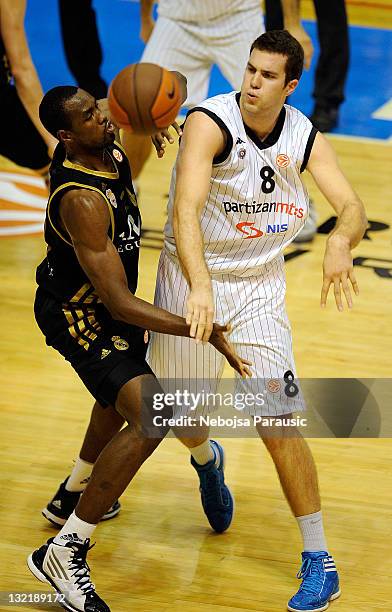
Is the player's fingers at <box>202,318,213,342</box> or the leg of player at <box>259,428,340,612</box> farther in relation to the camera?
the leg of player at <box>259,428,340,612</box>

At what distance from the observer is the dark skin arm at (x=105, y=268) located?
397cm

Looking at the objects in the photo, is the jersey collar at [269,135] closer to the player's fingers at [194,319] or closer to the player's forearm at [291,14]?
the player's fingers at [194,319]

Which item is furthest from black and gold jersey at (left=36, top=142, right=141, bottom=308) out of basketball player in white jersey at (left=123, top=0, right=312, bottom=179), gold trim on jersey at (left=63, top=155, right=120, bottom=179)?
basketball player in white jersey at (left=123, top=0, right=312, bottom=179)

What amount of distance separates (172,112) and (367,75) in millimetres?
8163

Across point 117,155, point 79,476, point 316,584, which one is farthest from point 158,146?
point 316,584

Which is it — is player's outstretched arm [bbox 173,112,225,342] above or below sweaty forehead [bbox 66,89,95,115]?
below

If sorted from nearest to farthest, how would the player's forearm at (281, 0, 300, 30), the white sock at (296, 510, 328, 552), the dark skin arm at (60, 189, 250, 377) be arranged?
the dark skin arm at (60, 189, 250, 377)
the white sock at (296, 510, 328, 552)
the player's forearm at (281, 0, 300, 30)

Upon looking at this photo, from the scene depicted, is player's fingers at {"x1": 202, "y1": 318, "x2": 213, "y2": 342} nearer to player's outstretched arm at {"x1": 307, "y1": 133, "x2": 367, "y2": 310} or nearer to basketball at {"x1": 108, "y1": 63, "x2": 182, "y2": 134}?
player's outstretched arm at {"x1": 307, "y1": 133, "x2": 367, "y2": 310}

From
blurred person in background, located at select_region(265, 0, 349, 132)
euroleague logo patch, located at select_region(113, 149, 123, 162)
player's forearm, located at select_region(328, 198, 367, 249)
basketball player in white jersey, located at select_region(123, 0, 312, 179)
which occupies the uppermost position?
euroleague logo patch, located at select_region(113, 149, 123, 162)

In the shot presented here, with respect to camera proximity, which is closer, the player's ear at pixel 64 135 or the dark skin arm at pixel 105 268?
the dark skin arm at pixel 105 268

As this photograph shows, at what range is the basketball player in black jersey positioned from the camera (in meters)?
3.99

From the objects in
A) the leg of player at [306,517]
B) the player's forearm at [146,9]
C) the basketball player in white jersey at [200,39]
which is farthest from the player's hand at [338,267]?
the player's forearm at [146,9]

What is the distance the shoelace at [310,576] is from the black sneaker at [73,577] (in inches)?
27.5

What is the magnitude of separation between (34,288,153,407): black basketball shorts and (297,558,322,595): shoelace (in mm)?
896
